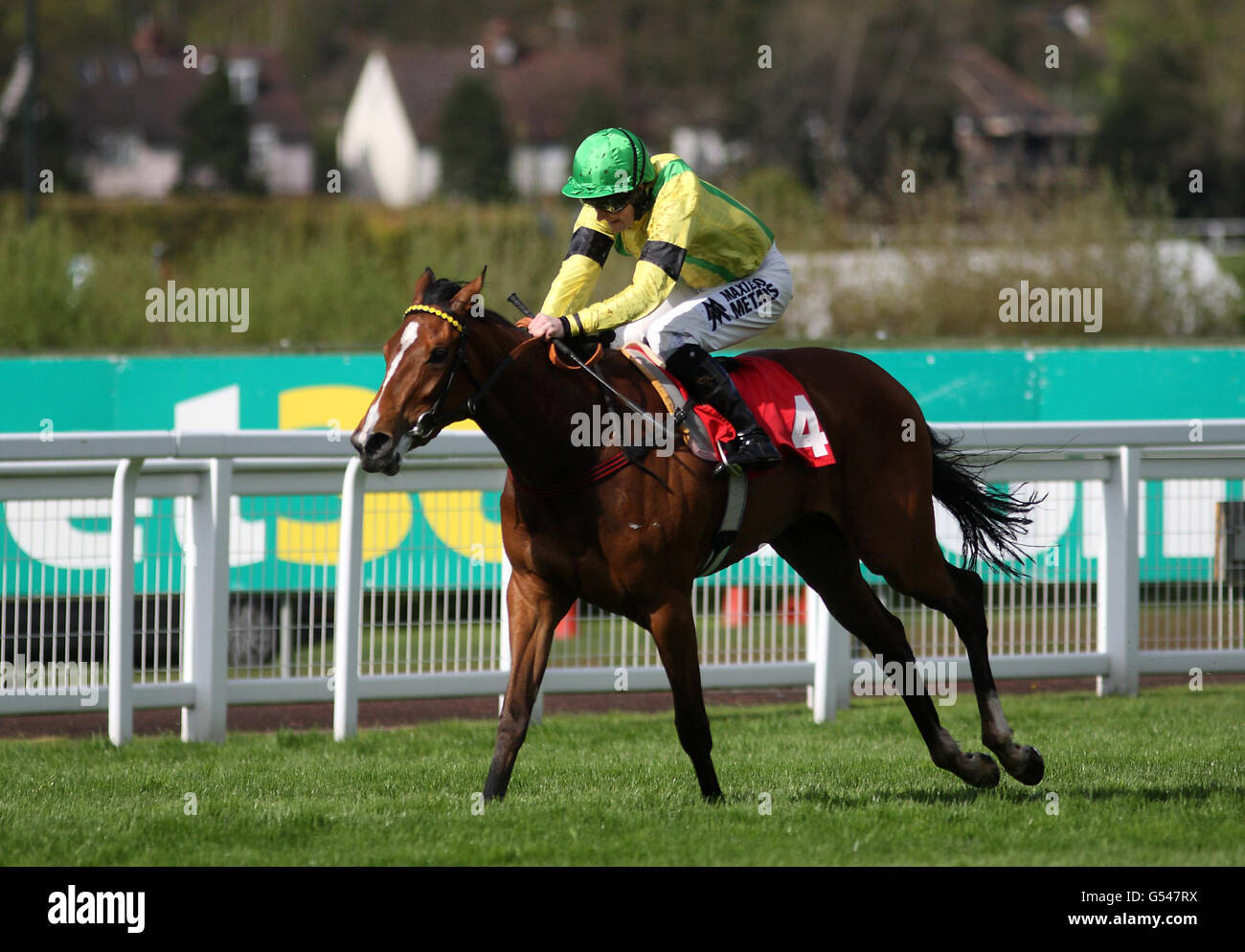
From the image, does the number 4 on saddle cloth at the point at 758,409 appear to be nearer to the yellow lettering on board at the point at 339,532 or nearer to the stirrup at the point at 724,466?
the stirrup at the point at 724,466

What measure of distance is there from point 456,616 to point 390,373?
114 inches

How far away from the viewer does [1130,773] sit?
613 centimetres

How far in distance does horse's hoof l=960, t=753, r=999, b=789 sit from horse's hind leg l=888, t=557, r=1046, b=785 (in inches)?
1.8

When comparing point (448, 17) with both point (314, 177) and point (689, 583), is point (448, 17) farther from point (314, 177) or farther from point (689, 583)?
point (689, 583)

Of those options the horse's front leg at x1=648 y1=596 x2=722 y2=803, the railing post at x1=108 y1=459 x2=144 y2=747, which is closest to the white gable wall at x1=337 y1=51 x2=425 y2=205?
the railing post at x1=108 y1=459 x2=144 y2=747

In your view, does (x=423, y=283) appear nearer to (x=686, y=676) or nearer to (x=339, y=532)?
(x=686, y=676)

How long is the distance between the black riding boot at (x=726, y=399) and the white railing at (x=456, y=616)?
2.09 m

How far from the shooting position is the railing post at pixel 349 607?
7.13m

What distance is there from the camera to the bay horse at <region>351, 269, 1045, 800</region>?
4977 millimetres

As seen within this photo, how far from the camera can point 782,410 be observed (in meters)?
5.63

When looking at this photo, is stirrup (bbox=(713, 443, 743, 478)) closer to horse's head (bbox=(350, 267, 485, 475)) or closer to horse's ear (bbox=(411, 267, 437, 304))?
horse's head (bbox=(350, 267, 485, 475))
